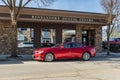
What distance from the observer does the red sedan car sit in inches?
806

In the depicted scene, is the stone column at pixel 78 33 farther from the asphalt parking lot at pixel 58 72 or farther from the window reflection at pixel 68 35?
the asphalt parking lot at pixel 58 72

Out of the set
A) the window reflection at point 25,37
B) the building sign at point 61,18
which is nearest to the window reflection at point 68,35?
the building sign at point 61,18

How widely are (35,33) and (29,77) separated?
611 inches

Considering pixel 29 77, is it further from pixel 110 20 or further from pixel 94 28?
pixel 94 28

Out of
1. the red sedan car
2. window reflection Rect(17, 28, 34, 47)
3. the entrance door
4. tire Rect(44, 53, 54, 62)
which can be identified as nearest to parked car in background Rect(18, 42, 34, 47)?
window reflection Rect(17, 28, 34, 47)

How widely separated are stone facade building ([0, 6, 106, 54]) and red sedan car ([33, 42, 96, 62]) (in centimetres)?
553

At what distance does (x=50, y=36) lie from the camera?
93.4 ft

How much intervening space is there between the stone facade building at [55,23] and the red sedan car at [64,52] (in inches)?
218

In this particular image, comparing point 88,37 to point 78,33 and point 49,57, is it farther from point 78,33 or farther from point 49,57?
point 49,57

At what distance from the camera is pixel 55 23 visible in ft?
92.5

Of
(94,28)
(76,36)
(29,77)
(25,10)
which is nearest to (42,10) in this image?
(25,10)

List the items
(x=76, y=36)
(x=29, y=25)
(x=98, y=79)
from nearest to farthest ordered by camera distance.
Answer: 1. (x=98, y=79)
2. (x=29, y=25)
3. (x=76, y=36)

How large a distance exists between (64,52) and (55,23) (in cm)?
745

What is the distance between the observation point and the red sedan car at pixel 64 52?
20469 mm
